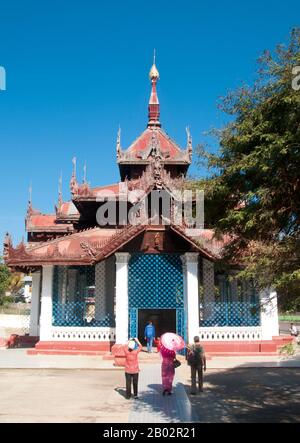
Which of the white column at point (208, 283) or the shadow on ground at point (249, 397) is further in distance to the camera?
the white column at point (208, 283)

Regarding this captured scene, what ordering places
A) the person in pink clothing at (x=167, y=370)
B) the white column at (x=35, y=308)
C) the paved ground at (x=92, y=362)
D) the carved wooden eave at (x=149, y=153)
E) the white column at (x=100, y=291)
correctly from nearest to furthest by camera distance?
1. the person in pink clothing at (x=167, y=370)
2. the paved ground at (x=92, y=362)
3. the white column at (x=100, y=291)
4. the white column at (x=35, y=308)
5. the carved wooden eave at (x=149, y=153)

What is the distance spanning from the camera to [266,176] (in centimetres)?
629

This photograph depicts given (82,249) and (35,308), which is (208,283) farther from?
(35,308)

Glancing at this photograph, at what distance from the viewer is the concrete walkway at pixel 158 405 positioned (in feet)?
26.1

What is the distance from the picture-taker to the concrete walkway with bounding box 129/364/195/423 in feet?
26.1

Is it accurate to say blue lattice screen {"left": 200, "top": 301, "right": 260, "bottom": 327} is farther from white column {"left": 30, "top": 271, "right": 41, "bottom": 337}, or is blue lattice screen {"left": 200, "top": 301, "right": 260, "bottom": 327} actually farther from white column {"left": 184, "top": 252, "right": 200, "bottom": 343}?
white column {"left": 30, "top": 271, "right": 41, "bottom": 337}

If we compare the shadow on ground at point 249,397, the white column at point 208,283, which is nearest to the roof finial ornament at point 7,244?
the white column at point 208,283

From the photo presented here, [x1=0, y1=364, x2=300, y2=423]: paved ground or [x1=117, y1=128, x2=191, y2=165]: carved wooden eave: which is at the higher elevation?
[x1=117, y1=128, x2=191, y2=165]: carved wooden eave

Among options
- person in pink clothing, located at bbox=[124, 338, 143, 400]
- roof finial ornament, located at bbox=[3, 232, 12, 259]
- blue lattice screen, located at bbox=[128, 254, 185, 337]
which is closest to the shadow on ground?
person in pink clothing, located at bbox=[124, 338, 143, 400]

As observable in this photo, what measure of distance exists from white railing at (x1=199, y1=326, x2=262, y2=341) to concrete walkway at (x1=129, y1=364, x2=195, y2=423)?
5013mm

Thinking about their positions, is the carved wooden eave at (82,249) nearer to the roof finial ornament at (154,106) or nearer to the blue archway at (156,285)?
the blue archway at (156,285)

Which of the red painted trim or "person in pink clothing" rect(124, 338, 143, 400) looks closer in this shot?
"person in pink clothing" rect(124, 338, 143, 400)

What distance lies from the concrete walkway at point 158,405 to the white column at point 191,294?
4.33 metres

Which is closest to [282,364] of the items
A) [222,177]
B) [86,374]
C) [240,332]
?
[240,332]
